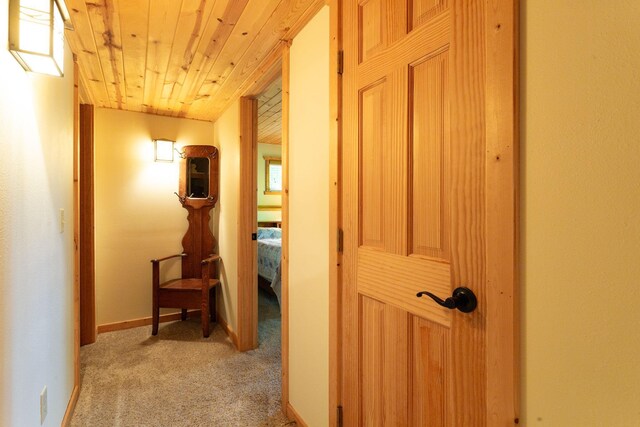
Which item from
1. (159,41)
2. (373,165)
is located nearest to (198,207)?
(159,41)

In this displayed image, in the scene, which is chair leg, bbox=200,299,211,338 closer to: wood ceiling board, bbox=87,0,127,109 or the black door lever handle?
wood ceiling board, bbox=87,0,127,109

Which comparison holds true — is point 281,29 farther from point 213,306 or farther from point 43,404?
point 213,306

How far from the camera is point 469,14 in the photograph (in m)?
0.81

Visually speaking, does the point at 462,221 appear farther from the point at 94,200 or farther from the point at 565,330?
the point at 94,200

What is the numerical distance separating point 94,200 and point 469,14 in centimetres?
352

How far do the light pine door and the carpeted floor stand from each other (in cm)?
100

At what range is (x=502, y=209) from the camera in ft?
2.38

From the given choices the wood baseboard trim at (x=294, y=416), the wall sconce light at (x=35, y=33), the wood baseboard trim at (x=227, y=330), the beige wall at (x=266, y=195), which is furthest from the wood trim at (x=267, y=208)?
the wall sconce light at (x=35, y=33)

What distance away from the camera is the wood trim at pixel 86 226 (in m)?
2.80

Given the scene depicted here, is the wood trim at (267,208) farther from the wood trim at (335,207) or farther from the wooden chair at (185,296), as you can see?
the wood trim at (335,207)

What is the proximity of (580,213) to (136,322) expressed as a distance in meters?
3.83

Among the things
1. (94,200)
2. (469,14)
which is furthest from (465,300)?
(94,200)

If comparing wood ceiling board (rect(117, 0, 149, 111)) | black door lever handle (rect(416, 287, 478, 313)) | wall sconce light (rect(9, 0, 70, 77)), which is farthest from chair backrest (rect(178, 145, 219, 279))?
black door lever handle (rect(416, 287, 478, 313))

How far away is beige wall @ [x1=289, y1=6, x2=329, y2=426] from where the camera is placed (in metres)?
1.50
